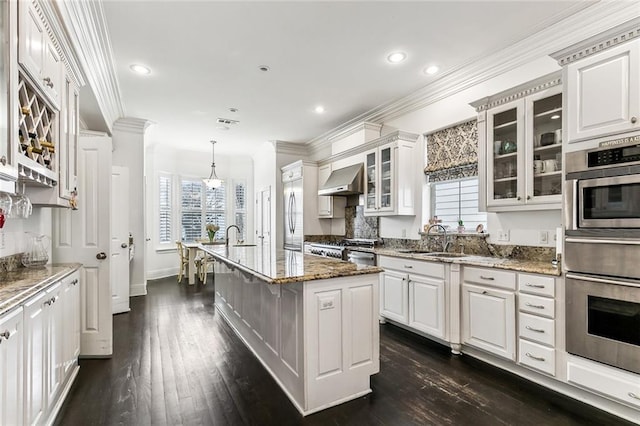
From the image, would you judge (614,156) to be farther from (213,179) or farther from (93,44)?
(213,179)

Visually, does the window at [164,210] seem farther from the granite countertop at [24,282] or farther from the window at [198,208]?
the granite countertop at [24,282]

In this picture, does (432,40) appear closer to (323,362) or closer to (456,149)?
(456,149)

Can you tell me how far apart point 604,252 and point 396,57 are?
2.51m

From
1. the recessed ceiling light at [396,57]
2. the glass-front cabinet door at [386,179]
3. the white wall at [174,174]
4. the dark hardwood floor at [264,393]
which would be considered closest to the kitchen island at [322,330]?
the dark hardwood floor at [264,393]

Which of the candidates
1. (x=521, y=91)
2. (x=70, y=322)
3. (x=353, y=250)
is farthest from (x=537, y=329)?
(x=70, y=322)

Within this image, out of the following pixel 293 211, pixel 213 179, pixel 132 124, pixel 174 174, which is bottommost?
pixel 293 211

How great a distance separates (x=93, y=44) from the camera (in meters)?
2.90

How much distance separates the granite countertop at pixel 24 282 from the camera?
4.94 feet

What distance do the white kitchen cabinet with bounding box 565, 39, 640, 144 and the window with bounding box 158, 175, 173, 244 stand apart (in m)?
7.55

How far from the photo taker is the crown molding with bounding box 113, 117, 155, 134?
5.18 meters

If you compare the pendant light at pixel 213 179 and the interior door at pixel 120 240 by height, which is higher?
the pendant light at pixel 213 179

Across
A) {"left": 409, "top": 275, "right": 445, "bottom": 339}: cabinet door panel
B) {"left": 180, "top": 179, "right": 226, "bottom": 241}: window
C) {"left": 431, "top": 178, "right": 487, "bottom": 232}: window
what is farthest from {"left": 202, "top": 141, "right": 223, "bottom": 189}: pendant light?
{"left": 409, "top": 275, "right": 445, "bottom": 339}: cabinet door panel

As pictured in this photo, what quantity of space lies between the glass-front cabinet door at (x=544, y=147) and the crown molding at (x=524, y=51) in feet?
1.44

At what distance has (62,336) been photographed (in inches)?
88.7
